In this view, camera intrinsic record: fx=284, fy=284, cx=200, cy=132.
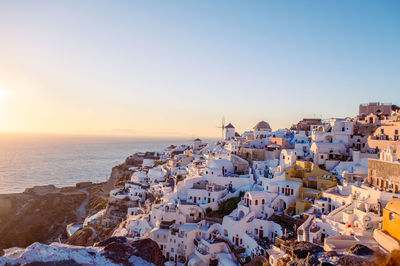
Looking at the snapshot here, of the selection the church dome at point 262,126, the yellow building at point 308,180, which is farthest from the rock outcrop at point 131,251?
the church dome at point 262,126

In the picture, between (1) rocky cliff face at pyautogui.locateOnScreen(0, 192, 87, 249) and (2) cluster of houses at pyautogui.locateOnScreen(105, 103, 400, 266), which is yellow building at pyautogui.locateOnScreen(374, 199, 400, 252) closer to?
(2) cluster of houses at pyautogui.locateOnScreen(105, 103, 400, 266)

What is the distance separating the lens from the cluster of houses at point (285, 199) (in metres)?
19.7

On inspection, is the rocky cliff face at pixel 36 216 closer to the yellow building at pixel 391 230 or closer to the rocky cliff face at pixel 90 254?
the rocky cliff face at pixel 90 254

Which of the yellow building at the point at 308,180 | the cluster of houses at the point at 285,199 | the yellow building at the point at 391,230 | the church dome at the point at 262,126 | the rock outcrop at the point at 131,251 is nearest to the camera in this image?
the rock outcrop at the point at 131,251

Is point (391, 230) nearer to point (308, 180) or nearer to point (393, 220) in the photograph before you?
point (393, 220)

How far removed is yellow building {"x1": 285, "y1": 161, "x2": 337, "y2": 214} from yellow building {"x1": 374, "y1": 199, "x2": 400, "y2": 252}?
34.2 feet

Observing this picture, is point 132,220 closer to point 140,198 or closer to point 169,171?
point 140,198

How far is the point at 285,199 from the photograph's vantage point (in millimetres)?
26562

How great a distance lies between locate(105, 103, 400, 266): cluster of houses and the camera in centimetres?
1967

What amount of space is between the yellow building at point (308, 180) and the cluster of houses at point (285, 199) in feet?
0.28

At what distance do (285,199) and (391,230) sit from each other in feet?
43.2

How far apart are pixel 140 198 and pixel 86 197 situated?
26087mm

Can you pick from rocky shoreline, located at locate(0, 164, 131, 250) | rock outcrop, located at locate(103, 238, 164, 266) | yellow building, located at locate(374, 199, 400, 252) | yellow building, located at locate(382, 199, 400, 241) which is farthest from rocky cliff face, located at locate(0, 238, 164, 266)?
rocky shoreline, located at locate(0, 164, 131, 250)

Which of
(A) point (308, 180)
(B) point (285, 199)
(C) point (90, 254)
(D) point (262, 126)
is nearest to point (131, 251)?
(C) point (90, 254)
